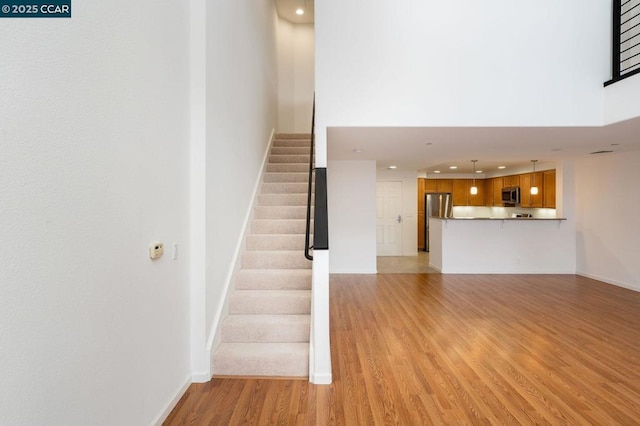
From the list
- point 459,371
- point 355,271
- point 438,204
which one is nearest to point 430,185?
point 438,204

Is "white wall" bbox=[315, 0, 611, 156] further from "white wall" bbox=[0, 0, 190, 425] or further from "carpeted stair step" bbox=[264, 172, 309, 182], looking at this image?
"white wall" bbox=[0, 0, 190, 425]

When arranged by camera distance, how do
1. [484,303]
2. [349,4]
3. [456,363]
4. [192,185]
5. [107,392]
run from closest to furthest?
[107,392]
[192,185]
[456,363]
[349,4]
[484,303]

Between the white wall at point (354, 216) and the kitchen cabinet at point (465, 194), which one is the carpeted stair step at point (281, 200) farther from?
the kitchen cabinet at point (465, 194)

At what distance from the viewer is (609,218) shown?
564 centimetres

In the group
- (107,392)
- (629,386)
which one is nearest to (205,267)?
(107,392)

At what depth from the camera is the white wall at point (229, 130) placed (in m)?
2.56

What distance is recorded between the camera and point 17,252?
106 centimetres

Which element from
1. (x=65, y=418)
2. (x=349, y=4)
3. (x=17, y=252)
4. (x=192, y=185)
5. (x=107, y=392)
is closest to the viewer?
(x=17, y=252)

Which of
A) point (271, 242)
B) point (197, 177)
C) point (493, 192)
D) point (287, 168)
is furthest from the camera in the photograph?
point (493, 192)

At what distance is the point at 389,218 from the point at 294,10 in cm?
Answer: 547

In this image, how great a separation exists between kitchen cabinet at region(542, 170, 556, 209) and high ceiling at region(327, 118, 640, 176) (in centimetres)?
102

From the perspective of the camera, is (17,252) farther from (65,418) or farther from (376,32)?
(376,32)

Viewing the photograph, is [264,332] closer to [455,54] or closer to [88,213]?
[88,213]

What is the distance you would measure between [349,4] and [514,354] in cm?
396
